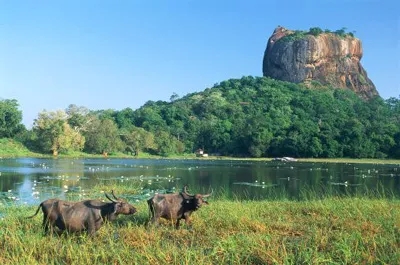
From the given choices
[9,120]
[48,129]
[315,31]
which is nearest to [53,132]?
[48,129]

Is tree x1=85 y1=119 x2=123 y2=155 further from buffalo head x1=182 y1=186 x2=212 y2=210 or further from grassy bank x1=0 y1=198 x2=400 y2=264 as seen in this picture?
buffalo head x1=182 y1=186 x2=212 y2=210

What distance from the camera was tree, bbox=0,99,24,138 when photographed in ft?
245

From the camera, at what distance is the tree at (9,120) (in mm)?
74812

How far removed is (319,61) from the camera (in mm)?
147625

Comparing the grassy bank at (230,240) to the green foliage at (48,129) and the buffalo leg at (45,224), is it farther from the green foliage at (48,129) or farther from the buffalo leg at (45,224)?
the green foliage at (48,129)

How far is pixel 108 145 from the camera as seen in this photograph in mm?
82125

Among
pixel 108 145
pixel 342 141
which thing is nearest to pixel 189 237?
pixel 108 145

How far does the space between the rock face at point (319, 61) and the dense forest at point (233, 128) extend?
22881mm

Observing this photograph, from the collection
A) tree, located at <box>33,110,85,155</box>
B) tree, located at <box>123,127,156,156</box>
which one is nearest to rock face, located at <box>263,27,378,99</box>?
tree, located at <box>123,127,156,156</box>

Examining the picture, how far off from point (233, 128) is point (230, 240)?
297 feet

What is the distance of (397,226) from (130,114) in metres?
108

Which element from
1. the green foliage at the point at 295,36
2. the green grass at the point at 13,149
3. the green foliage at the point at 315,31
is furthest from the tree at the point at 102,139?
the green foliage at the point at 315,31

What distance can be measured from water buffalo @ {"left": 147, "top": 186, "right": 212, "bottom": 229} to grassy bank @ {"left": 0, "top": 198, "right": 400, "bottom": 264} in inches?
12.7

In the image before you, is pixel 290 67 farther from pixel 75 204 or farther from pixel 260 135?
pixel 75 204
